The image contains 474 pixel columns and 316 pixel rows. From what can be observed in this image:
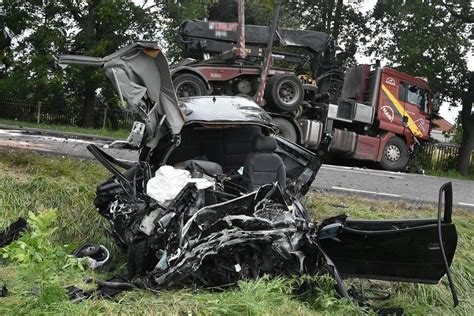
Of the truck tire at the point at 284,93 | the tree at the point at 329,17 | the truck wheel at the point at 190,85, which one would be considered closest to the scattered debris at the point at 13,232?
the truck wheel at the point at 190,85

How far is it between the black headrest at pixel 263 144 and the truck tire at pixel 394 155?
10621 millimetres

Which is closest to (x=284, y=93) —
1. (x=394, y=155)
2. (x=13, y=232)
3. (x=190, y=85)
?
(x=190, y=85)

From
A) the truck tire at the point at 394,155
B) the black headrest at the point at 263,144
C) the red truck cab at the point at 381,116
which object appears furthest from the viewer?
the truck tire at the point at 394,155

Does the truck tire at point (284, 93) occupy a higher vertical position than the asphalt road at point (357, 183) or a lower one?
higher

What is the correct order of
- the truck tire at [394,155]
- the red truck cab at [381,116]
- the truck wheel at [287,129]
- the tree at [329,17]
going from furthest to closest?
1. the tree at [329,17]
2. the truck tire at [394,155]
3. the red truck cab at [381,116]
4. the truck wheel at [287,129]

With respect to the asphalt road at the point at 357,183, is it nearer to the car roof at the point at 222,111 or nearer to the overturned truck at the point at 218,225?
the car roof at the point at 222,111

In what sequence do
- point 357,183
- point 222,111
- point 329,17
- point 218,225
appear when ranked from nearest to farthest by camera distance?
point 218,225, point 222,111, point 357,183, point 329,17

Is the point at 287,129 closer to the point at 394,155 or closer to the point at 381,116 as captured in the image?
the point at 381,116

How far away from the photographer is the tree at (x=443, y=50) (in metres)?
19.8

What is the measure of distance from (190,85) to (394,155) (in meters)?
6.22

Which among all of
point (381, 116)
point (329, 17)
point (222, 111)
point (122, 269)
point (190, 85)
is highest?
point (329, 17)

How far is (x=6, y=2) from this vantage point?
904 inches

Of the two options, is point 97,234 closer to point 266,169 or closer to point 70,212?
point 70,212

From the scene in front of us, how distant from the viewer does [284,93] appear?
1460 centimetres
